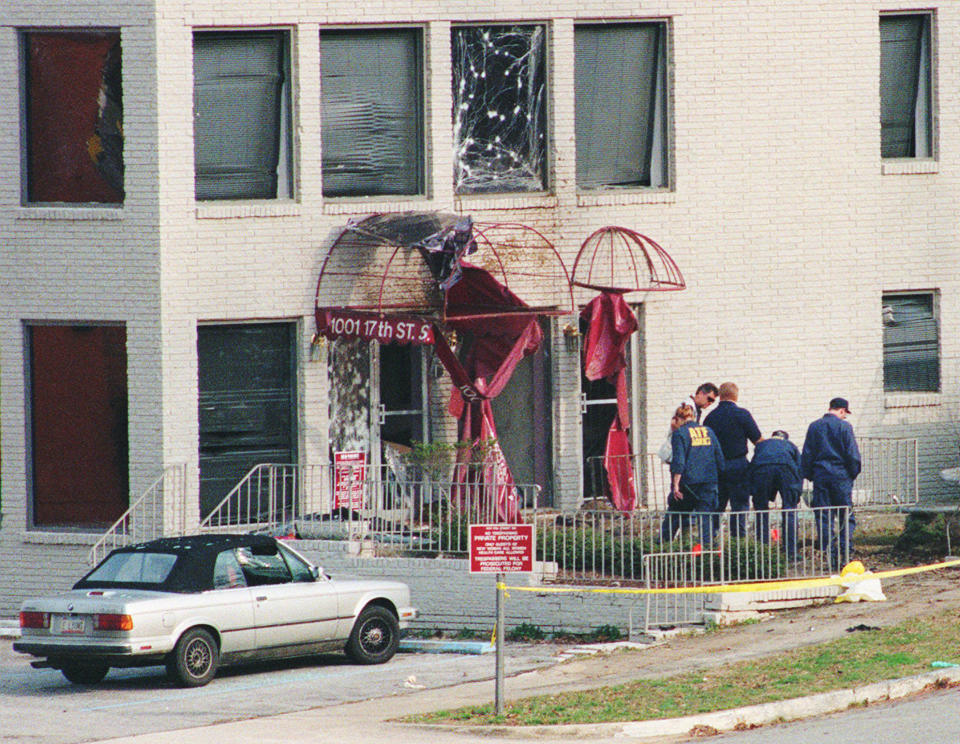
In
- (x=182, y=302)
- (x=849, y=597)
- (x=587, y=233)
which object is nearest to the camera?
(x=849, y=597)

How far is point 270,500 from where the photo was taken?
2095 centimetres

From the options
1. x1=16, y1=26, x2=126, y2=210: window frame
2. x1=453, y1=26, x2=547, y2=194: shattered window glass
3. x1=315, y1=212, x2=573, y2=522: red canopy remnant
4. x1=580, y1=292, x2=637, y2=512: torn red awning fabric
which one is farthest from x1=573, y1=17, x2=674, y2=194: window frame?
x1=16, y1=26, x2=126, y2=210: window frame

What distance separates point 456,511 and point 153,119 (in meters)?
5.67

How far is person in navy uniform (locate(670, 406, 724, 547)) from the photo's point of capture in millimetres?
18406

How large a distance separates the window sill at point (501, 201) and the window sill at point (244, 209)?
2033 millimetres

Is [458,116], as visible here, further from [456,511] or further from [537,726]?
[537,726]

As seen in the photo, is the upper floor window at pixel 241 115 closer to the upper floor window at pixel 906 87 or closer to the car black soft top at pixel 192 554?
the car black soft top at pixel 192 554

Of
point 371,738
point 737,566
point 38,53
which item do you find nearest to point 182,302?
point 38,53

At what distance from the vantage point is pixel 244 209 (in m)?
20.9

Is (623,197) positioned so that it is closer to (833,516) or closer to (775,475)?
(775,475)

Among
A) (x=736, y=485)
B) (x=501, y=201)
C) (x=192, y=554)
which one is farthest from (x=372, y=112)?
(x=192, y=554)

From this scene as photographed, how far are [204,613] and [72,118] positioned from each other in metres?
7.61

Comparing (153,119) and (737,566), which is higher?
(153,119)

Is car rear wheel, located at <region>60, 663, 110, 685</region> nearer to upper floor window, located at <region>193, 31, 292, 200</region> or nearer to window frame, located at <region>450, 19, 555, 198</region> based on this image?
upper floor window, located at <region>193, 31, 292, 200</region>
